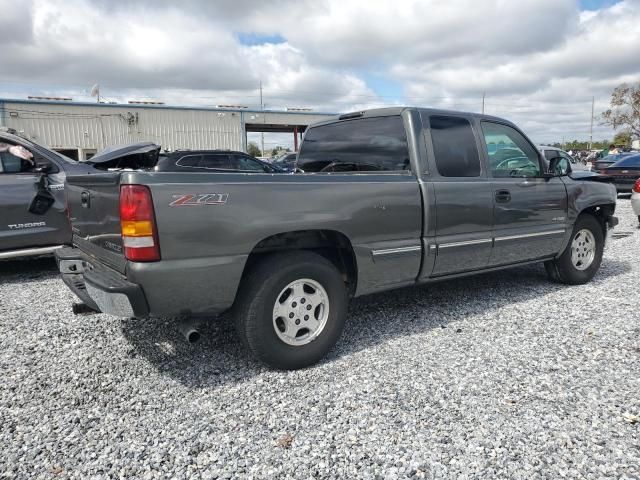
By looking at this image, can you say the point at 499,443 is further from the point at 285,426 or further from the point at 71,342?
the point at 71,342

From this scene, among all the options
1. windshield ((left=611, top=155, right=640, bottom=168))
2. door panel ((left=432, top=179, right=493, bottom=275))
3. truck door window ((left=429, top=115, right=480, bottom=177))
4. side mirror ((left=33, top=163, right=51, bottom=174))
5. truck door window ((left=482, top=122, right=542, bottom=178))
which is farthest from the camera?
windshield ((left=611, top=155, right=640, bottom=168))

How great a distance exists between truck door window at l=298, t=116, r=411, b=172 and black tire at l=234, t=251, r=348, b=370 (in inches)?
46.8

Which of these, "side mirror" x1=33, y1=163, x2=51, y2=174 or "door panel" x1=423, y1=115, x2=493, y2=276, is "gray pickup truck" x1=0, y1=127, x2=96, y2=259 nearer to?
"side mirror" x1=33, y1=163, x2=51, y2=174

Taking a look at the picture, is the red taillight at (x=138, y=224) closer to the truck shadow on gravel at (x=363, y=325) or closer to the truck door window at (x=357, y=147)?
the truck shadow on gravel at (x=363, y=325)

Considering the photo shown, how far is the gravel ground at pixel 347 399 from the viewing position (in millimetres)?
2340

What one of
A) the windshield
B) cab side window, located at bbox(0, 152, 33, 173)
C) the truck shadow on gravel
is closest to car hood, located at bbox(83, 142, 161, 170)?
cab side window, located at bbox(0, 152, 33, 173)

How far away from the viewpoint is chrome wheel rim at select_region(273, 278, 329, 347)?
3.21 meters

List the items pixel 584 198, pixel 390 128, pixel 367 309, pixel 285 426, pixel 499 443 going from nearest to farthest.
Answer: pixel 499 443, pixel 285 426, pixel 390 128, pixel 367 309, pixel 584 198

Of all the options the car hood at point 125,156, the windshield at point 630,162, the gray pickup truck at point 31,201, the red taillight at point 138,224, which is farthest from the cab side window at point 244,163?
the windshield at point 630,162

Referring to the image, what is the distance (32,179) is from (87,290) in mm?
3380

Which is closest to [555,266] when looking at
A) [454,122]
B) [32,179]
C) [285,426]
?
[454,122]

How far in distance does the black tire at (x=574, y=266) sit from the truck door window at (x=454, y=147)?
6.00 ft

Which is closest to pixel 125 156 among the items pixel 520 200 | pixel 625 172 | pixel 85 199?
pixel 85 199

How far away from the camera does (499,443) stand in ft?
8.07
